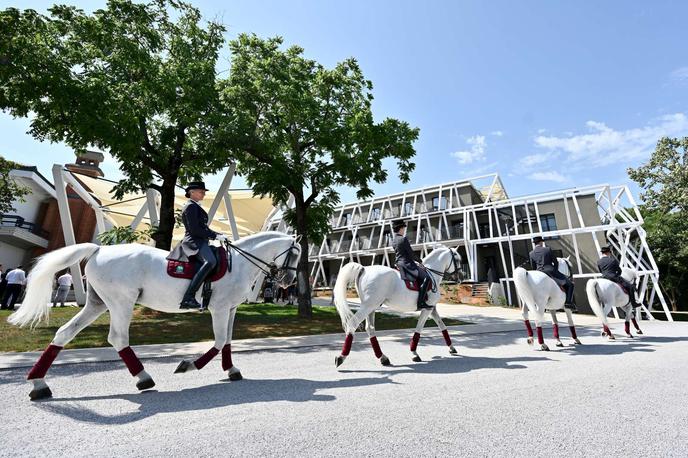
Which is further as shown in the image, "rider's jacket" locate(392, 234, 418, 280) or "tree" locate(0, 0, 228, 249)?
"tree" locate(0, 0, 228, 249)

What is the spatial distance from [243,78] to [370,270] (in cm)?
1160

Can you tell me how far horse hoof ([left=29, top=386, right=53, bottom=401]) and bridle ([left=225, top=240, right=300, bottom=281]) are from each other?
2881mm

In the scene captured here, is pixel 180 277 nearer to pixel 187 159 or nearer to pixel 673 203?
pixel 187 159

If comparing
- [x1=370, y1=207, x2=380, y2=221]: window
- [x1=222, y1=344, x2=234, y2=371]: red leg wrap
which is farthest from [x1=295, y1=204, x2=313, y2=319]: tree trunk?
[x1=370, y1=207, x2=380, y2=221]: window

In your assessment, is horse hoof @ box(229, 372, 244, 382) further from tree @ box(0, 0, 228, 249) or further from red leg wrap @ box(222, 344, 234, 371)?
tree @ box(0, 0, 228, 249)

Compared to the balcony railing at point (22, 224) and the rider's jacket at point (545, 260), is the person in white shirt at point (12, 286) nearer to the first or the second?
the balcony railing at point (22, 224)

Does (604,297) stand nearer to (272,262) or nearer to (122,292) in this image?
(272,262)

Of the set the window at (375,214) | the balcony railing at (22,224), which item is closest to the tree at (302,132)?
the balcony railing at (22,224)

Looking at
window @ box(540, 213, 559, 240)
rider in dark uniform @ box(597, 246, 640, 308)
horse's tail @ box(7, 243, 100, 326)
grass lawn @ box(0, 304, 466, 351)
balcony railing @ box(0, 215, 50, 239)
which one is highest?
window @ box(540, 213, 559, 240)

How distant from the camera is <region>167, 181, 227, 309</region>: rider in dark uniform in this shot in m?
5.11

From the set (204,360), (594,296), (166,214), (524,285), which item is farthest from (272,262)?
(166,214)

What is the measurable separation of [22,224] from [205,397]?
111 feet

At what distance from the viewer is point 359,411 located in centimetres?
402

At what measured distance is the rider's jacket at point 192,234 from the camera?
5246mm
